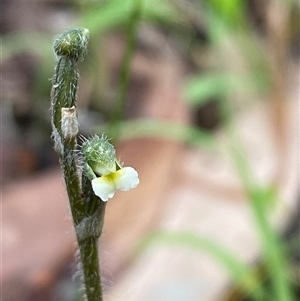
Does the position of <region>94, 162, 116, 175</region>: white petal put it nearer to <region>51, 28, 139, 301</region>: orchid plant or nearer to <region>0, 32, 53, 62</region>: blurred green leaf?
<region>51, 28, 139, 301</region>: orchid plant

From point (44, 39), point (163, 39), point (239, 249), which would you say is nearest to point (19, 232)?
point (239, 249)

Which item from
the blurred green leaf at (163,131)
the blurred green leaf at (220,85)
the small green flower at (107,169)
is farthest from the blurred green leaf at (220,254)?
the small green flower at (107,169)

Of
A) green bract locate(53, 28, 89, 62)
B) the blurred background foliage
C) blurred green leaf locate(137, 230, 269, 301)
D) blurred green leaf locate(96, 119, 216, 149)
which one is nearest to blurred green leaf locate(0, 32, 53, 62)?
the blurred background foliage

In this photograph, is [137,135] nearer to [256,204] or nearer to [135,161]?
[135,161]

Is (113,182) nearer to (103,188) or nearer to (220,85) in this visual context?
(103,188)

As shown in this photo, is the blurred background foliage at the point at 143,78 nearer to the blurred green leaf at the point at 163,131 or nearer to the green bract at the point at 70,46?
the blurred green leaf at the point at 163,131

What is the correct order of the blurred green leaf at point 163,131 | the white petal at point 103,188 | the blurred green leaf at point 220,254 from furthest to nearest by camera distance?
the blurred green leaf at point 163,131
the blurred green leaf at point 220,254
the white petal at point 103,188
